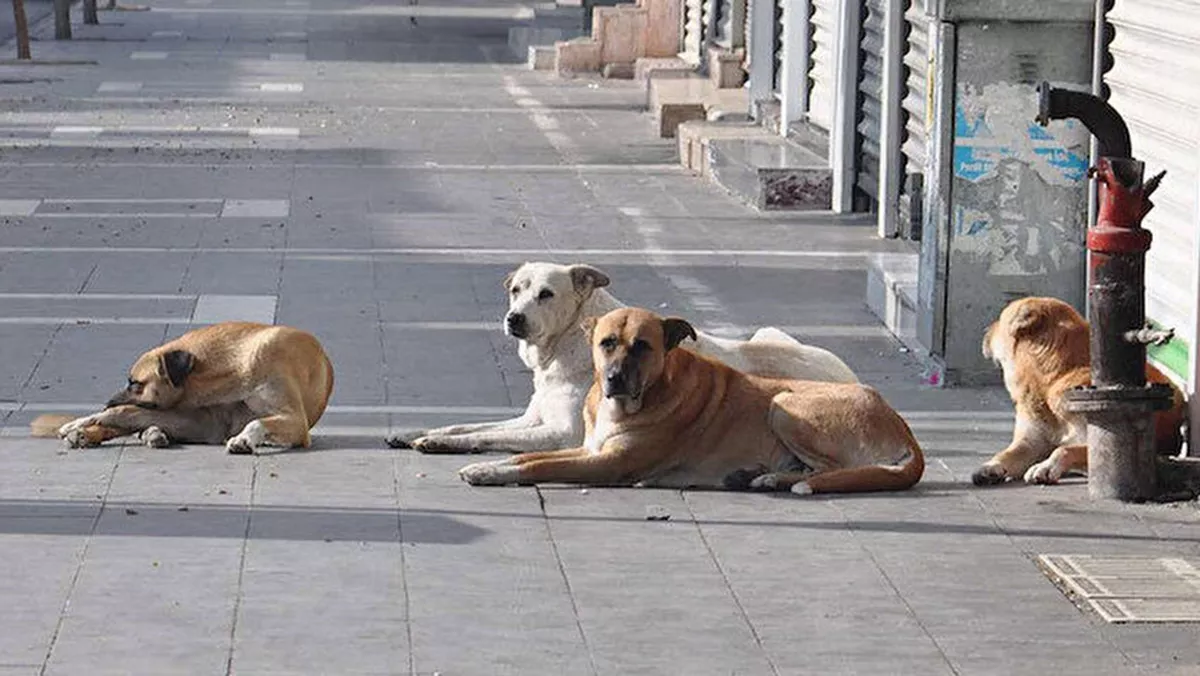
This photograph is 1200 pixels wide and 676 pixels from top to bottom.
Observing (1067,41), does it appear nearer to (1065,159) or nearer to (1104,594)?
(1065,159)

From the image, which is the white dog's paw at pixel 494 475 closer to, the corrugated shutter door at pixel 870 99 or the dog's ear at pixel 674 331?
the dog's ear at pixel 674 331

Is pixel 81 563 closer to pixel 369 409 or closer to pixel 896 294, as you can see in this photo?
pixel 369 409

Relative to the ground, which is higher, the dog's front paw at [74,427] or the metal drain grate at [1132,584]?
the metal drain grate at [1132,584]

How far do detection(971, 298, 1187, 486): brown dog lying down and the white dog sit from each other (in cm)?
83

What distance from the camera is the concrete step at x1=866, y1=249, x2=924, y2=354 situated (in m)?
13.0

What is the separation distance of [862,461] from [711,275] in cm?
621

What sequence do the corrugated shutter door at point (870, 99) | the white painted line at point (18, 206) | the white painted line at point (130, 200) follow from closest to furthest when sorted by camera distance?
the corrugated shutter door at point (870, 99)
the white painted line at point (18, 206)
the white painted line at point (130, 200)

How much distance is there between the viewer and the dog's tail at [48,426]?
10.2 meters

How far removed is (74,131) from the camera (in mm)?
23719

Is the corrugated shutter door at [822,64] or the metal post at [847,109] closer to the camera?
the metal post at [847,109]

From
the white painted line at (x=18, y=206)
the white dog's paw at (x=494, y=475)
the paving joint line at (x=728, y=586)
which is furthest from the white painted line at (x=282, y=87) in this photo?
the paving joint line at (x=728, y=586)

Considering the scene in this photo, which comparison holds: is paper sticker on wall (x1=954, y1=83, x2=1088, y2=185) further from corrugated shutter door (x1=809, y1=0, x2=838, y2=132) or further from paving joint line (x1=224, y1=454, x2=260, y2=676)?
corrugated shutter door (x1=809, y1=0, x2=838, y2=132)

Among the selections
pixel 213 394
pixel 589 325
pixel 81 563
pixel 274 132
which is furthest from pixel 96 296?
pixel 274 132

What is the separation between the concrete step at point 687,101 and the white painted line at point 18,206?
21.9 feet
